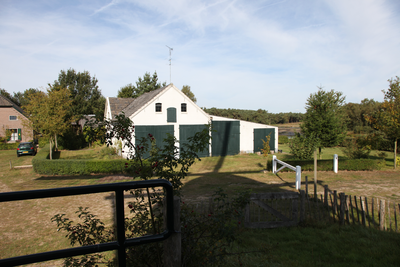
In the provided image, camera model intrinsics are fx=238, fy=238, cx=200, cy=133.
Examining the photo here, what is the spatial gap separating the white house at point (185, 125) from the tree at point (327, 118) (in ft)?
23.2

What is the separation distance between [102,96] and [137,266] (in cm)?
5752

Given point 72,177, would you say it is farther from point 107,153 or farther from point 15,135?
point 15,135

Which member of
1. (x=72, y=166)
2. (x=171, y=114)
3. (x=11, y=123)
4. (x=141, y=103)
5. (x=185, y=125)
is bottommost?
(x=72, y=166)

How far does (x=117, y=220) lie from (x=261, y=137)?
23728mm

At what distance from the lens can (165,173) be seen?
3.25 metres

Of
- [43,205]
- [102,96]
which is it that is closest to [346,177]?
[43,205]

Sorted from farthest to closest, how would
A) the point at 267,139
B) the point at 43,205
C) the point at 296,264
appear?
the point at 267,139, the point at 43,205, the point at 296,264

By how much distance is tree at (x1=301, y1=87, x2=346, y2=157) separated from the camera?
16.3 m

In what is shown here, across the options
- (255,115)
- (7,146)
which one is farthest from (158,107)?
(255,115)

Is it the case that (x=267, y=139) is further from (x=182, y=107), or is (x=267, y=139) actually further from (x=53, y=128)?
(x=53, y=128)

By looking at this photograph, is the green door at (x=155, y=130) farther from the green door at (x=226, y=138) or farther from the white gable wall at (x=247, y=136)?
the white gable wall at (x=247, y=136)

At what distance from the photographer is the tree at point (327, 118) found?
53.5ft

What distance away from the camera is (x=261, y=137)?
24.0 m

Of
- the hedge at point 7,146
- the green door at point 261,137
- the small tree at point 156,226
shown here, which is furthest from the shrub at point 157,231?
the hedge at point 7,146
